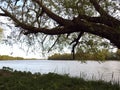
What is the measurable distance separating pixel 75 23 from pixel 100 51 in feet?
14.0

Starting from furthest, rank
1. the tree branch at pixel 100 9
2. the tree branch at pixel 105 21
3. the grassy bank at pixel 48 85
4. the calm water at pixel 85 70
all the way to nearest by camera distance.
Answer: the calm water at pixel 85 70 < the tree branch at pixel 100 9 < the tree branch at pixel 105 21 < the grassy bank at pixel 48 85

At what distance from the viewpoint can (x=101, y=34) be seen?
548 inches

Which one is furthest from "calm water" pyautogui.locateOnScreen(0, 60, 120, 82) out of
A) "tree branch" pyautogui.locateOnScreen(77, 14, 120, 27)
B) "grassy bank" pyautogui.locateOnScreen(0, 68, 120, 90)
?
"tree branch" pyautogui.locateOnScreen(77, 14, 120, 27)

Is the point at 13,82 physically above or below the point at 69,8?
below

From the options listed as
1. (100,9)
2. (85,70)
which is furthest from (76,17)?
(85,70)

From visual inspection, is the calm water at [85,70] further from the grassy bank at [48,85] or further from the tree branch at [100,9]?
the tree branch at [100,9]

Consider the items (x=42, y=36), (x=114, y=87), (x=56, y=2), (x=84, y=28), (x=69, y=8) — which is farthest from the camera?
(x=42, y=36)

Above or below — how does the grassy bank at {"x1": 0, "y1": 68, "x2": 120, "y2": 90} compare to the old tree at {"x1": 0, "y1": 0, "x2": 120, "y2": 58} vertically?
below

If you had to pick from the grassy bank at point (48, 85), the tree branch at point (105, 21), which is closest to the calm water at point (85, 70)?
the grassy bank at point (48, 85)

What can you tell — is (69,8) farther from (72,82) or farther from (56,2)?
(72,82)

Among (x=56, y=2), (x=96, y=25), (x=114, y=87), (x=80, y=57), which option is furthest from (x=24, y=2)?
(x=114, y=87)

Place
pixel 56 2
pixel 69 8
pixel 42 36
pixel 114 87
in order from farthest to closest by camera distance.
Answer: pixel 42 36
pixel 56 2
pixel 69 8
pixel 114 87

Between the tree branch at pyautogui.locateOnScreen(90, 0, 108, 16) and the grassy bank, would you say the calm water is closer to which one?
the grassy bank

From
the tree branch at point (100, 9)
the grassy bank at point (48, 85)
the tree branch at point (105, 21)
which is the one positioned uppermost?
the tree branch at point (100, 9)
